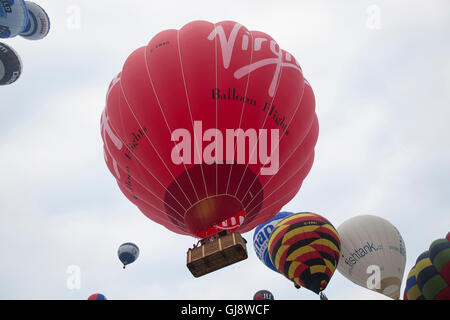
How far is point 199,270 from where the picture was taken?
793cm

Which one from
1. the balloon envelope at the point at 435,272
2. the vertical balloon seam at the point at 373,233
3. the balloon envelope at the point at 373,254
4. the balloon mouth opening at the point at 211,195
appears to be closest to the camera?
the balloon envelope at the point at 435,272

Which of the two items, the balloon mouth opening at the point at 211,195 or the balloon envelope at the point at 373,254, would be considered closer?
the balloon mouth opening at the point at 211,195

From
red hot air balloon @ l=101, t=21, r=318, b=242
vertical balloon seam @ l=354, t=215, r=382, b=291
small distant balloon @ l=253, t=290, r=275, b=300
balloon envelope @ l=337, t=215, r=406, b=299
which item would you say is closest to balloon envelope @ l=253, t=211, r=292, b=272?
balloon envelope @ l=337, t=215, r=406, b=299

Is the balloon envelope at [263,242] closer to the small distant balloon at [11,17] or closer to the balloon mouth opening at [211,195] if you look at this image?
the balloon mouth opening at [211,195]

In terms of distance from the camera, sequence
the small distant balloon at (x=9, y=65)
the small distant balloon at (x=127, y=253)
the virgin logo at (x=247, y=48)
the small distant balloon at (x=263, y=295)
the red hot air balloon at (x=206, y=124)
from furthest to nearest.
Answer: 1. the small distant balloon at (x=127, y=253)
2. the small distant balloon at (x=263, y=295)
3. the small distant balloon at (x=9, y=65)
4. the virgin logo at (x=247, y=48)
5. the red hot air balloon at (x=206, y=124)

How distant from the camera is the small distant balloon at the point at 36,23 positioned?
1856cm

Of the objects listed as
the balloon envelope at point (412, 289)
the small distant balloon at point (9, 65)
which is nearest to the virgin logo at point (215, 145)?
the balloon envelope at point (412, 289)

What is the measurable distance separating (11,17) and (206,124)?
9559 mm

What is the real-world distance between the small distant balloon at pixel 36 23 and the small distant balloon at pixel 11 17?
5.10 m

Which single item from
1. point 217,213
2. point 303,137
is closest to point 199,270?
point 217,213

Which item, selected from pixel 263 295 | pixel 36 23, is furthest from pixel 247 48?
pixel 36 23

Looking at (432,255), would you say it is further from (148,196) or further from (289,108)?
(148,196)
